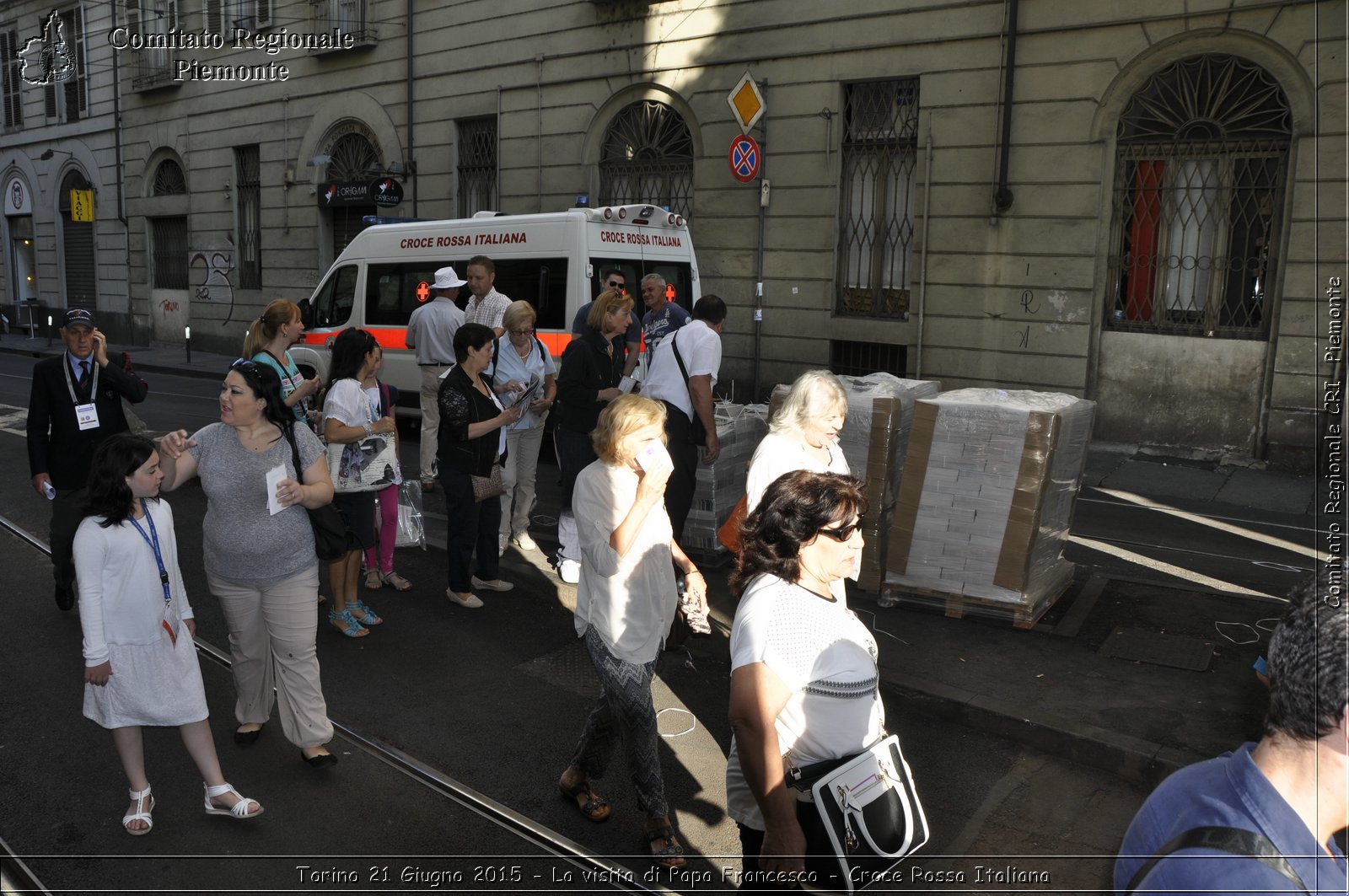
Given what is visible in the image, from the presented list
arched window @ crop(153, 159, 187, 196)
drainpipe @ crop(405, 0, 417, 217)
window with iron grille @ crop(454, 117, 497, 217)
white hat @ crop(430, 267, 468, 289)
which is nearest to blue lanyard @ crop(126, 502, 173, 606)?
white hat @ crop(430, 267, 468, 289)

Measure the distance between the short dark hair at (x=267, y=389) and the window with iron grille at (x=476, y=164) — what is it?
15.3 meters

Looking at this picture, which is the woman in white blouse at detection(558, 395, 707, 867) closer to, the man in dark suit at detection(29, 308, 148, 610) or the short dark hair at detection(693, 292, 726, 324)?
the short dark hair at detection(693, 292, 726, 324)

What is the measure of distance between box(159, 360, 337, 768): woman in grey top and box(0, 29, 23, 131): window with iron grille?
34713 millimetres

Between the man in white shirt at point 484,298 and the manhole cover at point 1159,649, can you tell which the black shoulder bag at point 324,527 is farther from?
the man in white shirt at point 484,298

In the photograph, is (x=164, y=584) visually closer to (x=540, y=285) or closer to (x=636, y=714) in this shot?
(x=636, y=714)

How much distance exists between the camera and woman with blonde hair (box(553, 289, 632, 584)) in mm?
6746

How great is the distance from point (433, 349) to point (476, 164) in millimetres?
10761

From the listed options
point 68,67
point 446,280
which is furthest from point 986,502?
point 68,67

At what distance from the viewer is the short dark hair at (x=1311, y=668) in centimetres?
161

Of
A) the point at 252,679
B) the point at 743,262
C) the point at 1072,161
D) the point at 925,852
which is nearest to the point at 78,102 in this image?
the point at 743,262

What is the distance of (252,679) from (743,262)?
38.6 feet

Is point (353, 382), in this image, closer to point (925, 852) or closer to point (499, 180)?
point (925, 852)

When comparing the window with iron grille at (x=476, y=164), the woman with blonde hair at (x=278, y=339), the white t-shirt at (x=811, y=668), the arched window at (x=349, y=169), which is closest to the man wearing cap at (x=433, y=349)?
the woman with blonde hair at (x=278, y=339)

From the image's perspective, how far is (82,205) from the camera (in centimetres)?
2842
